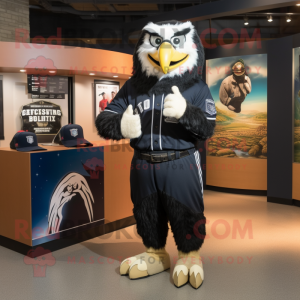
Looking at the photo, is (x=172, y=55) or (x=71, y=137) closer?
(x=172, y=55)

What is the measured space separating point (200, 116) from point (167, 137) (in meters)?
0.26

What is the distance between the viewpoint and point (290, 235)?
3.45 metres

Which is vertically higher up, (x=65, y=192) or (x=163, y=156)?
(x=163, y=156)

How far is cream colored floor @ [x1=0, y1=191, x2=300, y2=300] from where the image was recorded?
2.27 m

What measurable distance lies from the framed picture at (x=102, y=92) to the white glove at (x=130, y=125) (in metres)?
3.63

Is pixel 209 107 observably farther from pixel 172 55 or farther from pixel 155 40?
pixel 155 40

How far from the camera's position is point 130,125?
2213 mm

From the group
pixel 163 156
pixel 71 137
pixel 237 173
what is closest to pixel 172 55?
pixel 163 156

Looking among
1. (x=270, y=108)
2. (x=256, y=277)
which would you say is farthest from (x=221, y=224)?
(x=270, y=108)

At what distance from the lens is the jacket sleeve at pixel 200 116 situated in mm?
2129

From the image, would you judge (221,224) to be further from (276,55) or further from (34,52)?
(34,52)

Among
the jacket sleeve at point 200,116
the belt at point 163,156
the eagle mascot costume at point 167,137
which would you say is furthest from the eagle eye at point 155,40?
the belt at point 163,156

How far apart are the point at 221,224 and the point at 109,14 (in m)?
5.89

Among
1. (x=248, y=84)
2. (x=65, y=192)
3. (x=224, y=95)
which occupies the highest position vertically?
(x=248, y=84)
